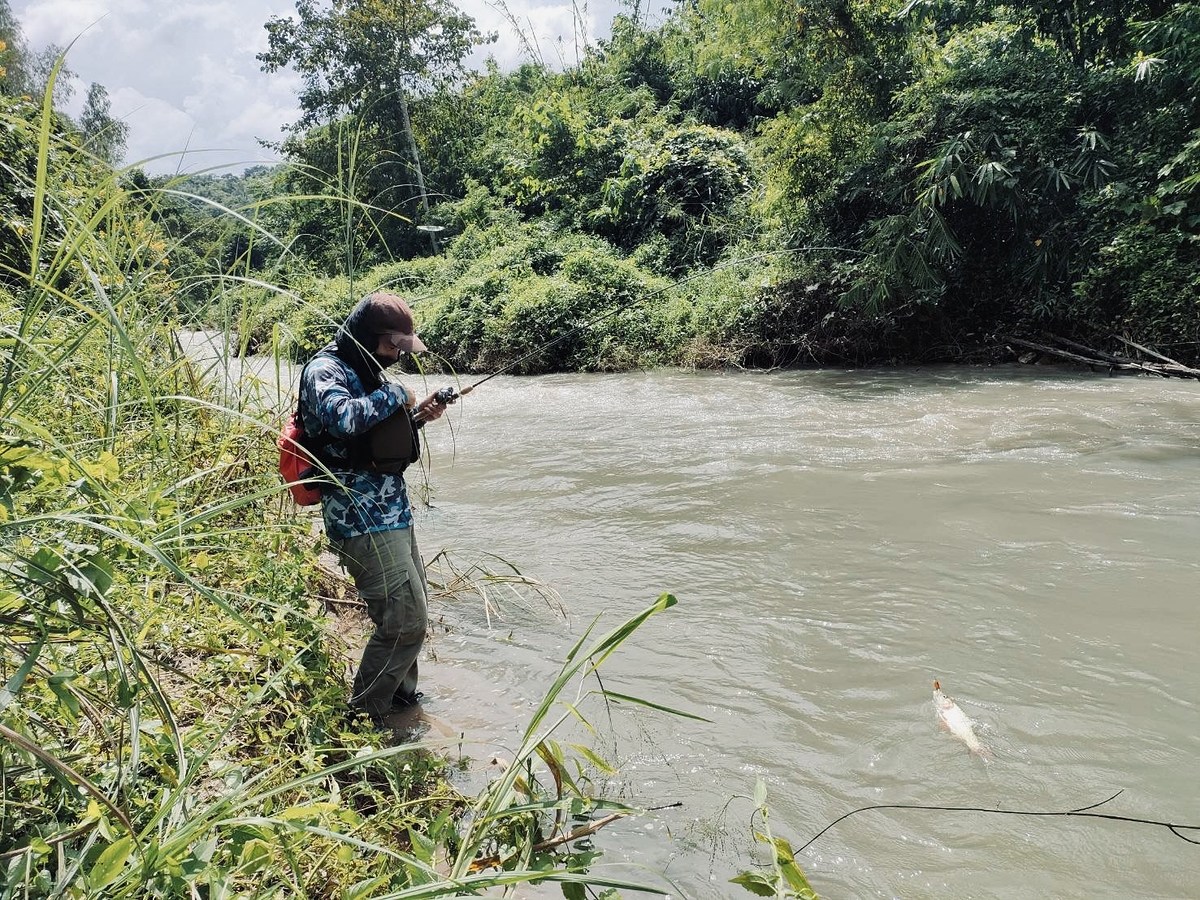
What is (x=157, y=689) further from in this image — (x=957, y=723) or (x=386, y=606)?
(x=957, y=723)

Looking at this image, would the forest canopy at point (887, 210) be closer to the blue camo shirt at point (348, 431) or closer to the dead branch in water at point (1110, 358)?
the dead branch in water at point (1110, 358)

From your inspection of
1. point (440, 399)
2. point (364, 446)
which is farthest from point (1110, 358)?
point (364, 446)

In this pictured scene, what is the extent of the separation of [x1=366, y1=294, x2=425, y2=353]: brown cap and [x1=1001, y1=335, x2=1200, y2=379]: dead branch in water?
9.36m

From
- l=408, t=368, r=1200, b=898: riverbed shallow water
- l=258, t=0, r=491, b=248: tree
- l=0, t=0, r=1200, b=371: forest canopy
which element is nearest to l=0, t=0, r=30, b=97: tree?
l=258, t=0, r=491, b=248: tree

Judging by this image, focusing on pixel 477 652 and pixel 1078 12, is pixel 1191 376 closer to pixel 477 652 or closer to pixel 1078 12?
pixel 1078 12

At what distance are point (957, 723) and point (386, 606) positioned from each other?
2.34 metres

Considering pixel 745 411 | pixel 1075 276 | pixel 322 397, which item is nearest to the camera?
pixel 322 397

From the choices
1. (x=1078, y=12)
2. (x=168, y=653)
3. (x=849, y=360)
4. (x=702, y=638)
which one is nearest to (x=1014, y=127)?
(x=1078, y=12)

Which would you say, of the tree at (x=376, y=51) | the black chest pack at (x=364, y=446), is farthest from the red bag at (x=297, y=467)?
the tree at (x=376, y=51)

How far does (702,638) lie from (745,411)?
593 cm

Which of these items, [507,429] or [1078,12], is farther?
[1078,12]

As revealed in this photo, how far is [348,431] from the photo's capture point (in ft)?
10.1

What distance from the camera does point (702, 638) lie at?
423 cm

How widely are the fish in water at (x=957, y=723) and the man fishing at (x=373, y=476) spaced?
85.8 inches
